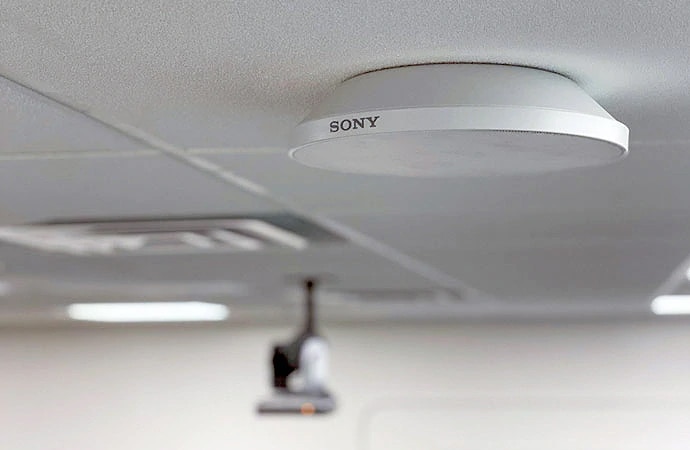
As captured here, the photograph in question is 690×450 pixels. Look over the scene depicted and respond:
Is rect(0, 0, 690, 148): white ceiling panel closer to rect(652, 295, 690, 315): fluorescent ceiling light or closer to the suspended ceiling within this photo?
the suspended ceiling

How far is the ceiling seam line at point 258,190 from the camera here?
4.24 feet

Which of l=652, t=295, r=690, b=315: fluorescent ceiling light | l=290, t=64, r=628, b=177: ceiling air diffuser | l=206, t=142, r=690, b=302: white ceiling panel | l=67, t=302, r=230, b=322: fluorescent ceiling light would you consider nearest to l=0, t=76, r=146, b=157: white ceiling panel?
l=206, t=142, r=690, b=302: white ceiling panel

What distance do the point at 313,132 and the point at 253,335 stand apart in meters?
4.55

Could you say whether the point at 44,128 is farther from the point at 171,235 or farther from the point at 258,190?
the point at 171,235

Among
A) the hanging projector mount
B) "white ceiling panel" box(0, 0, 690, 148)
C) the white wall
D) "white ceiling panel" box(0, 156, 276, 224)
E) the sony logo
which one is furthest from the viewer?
the white wall

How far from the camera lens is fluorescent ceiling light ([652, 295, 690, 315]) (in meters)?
3.87

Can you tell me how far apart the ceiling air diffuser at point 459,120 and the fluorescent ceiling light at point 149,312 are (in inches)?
132

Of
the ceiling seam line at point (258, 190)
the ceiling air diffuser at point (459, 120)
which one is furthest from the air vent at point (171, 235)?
the ceiling air diffuser at point (459, 120)

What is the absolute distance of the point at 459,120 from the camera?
0.94 meters

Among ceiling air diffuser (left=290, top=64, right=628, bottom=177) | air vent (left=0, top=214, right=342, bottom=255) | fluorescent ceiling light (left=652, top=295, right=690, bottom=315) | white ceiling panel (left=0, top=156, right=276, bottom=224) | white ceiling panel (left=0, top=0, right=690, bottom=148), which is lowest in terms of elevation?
ceiling air diffuser (left=290, top=64, right=628, bottom=177)

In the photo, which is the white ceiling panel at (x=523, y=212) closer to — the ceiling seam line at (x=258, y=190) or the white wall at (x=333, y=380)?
the ceiling seam line at (x=258, y=190)

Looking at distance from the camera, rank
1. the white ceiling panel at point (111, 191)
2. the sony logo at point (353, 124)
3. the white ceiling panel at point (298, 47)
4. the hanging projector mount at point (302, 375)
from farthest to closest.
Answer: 1. the hanging projector mount at point (302, 375)
2. the white ceiling panel at point (111, 191)
3. the sony logo at point (353, 124)
4. the white ceiling panel at point (298, 47)

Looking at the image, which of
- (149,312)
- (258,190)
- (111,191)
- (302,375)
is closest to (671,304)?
(302,375)

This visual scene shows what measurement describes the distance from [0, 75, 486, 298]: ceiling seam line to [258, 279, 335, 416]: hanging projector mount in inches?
21.1
